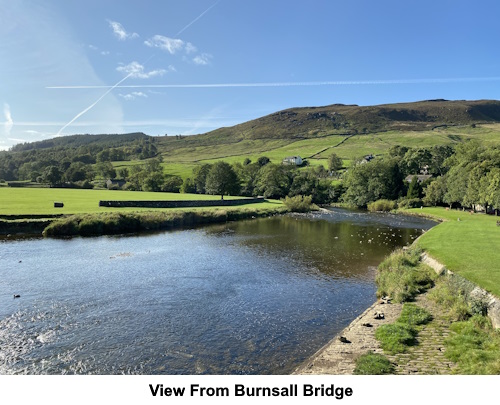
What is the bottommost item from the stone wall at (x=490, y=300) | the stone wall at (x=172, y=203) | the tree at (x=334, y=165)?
the stone wall at (x=490, y=300)

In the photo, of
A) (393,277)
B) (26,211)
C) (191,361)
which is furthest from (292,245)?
(26,211)

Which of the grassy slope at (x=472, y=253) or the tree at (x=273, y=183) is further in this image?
the tree at (x=273, y=183)

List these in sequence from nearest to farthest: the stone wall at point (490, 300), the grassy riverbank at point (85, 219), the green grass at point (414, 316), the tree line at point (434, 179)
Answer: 1. the stone wall at point (490, 300)
2. the green grass at point (414, 316)
3. the grassy riverbank at point (85, 219)
4. the tree line at point (434, 179)

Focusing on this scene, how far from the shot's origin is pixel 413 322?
1731cm

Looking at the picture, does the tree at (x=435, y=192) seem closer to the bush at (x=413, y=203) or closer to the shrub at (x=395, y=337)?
the bush at (x=413, y=203)

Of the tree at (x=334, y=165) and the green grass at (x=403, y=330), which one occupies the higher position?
the tree at (x=334, y=165)

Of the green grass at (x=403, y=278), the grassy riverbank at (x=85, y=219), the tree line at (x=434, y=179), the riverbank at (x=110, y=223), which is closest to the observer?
the green grass at (x=403, y=278)

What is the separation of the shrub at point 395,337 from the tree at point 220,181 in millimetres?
88030

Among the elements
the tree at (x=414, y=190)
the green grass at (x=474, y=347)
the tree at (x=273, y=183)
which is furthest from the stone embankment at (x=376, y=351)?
the tree at (x=273, y=183)

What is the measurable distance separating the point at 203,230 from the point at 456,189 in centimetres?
5485

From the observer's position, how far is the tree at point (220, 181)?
10419 centimetres

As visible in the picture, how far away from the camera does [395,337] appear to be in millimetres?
15438

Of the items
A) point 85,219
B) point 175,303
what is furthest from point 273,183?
point 175,303

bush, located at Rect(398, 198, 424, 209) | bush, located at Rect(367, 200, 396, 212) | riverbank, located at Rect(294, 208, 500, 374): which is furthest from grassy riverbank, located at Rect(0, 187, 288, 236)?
bush, located at Rect(398, 198, 424, 209)
